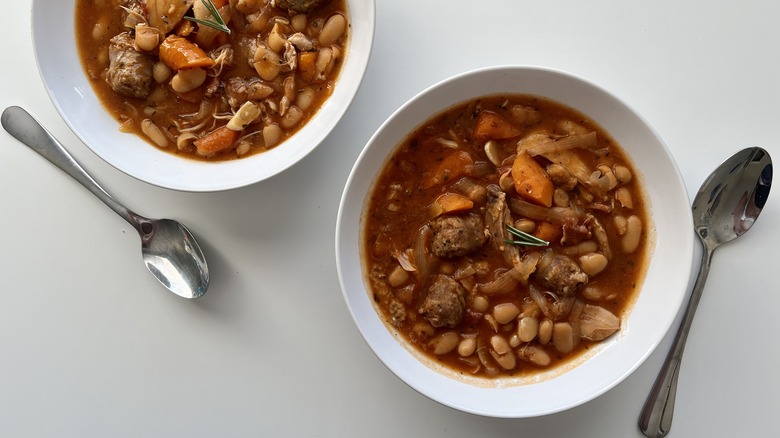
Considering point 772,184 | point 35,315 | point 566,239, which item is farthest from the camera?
point 35,315

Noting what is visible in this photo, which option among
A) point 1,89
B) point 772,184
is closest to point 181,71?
point 1,89

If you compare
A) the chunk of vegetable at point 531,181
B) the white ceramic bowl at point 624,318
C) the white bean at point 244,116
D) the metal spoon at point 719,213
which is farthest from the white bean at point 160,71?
the metal spoon at point 719,213

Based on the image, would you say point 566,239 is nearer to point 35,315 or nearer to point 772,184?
point 772,184

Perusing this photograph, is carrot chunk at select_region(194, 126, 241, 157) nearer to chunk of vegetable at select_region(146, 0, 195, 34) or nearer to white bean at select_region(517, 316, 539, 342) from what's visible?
chunk of vegetable at select_region(146, 0, 195, 34)

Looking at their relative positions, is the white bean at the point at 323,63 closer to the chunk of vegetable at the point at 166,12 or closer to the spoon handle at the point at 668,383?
the chunk of vegetable at the point at 166,12

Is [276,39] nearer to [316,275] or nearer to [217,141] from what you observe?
[217,141]

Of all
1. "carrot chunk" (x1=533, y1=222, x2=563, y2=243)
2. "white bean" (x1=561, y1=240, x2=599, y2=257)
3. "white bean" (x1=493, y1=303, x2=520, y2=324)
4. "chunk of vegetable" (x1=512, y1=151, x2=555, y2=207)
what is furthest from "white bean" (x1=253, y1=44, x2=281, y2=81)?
"white bean" (x1=561, y1=240, x2=599, y2=257)
